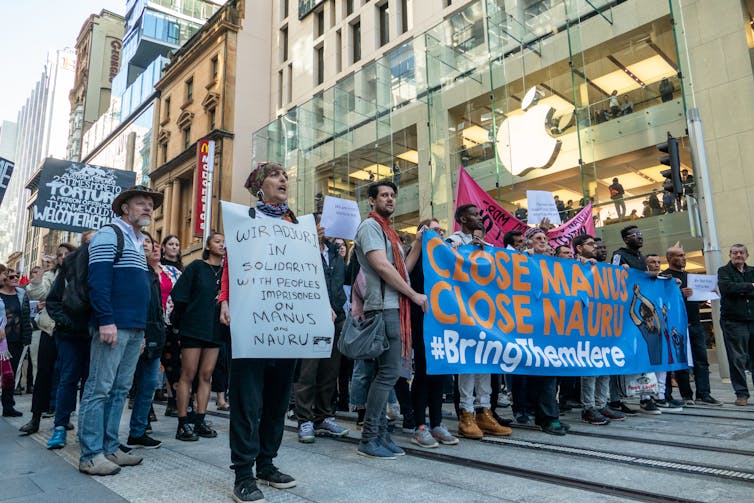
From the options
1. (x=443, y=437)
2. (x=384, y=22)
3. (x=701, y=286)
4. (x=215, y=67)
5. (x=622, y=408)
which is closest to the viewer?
(x=443, y=437)

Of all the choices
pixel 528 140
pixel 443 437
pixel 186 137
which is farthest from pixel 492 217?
pixel 186 137

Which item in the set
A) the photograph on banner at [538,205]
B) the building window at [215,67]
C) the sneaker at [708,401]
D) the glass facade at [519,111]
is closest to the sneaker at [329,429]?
the sneaker at [708,401]

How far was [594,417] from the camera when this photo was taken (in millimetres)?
5180

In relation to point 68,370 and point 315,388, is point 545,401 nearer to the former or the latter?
point 315,388

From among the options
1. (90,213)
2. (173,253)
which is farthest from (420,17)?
(173,253)

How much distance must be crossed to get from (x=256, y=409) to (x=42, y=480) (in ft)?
4.90

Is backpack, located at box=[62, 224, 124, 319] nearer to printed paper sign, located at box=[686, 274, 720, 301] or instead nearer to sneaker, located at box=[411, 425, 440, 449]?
sneaker, located at box=[411, 425, 440, 449]

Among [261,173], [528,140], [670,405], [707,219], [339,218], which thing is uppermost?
[528,140]

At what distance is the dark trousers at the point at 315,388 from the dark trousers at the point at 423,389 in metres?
0.91

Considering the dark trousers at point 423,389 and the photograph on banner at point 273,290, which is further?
the dark trousers at point 423,389

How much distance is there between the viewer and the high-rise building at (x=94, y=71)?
61312 millimetres

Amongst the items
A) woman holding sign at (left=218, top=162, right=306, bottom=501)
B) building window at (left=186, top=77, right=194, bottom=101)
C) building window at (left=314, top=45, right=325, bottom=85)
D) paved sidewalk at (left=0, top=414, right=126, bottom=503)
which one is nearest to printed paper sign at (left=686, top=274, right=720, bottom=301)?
woman holding sign at (left=218, top=162, right=306, bottom=501)

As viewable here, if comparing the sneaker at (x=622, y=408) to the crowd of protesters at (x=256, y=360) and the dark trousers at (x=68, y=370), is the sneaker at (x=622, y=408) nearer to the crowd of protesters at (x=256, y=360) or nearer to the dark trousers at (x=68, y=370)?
the crowd of protesters at (x=256, y=360)

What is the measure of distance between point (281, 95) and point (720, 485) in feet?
105
